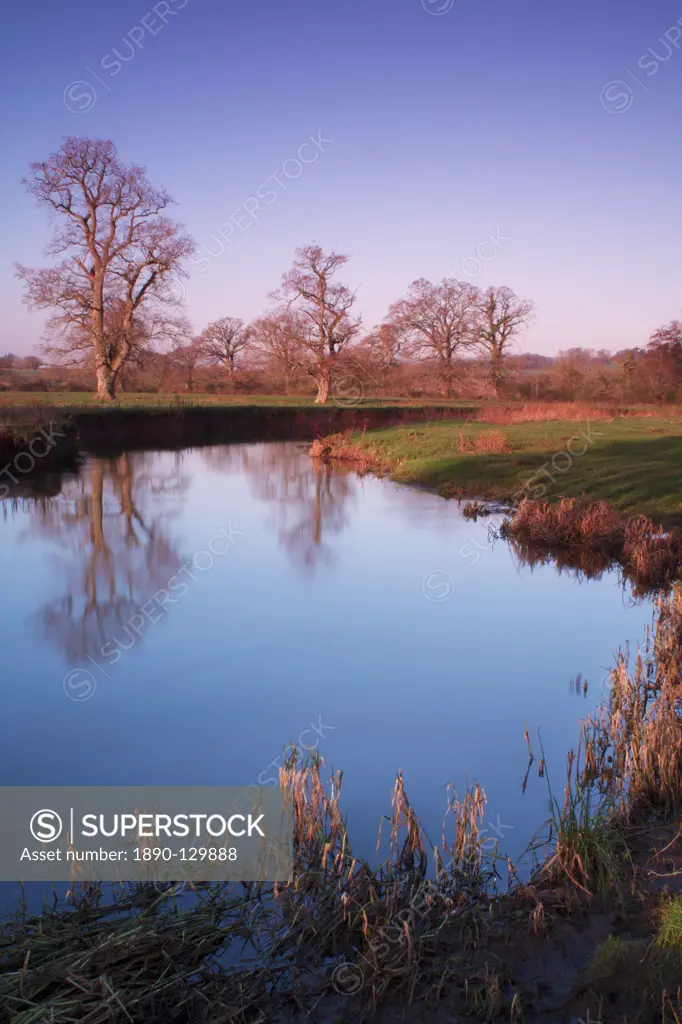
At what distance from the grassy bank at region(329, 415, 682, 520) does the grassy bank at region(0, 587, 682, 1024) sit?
1159 centimetres

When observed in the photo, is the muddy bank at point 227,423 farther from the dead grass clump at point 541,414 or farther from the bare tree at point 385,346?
the bare tree at point 385,346

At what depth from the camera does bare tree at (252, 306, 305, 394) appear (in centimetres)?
5125

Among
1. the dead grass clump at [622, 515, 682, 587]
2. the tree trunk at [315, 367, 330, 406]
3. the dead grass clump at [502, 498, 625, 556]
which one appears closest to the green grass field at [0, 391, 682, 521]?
the dead grass clump at [502, 498, 625, 556]

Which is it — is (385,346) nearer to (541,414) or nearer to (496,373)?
(496,373)

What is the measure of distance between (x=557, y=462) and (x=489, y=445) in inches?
141

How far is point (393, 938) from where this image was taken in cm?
369

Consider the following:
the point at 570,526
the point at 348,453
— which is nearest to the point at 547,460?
the point at 570,526

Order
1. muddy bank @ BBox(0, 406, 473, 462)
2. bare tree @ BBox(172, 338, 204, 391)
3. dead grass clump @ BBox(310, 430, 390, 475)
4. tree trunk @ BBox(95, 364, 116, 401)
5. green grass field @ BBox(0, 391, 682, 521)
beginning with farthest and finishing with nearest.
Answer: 1. bare tree @ BBox(172, 338, 204, 391)
2. tree trunk @ BBox(95, 364, 116, 401)
3. muddy bank @ BBox(0, 406, 473, 462)
4. dead grass clump @ BBox(310, 430, 390, 475)
5. green grass field @ BBox(0, 391, 682, 521)

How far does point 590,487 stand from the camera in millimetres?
17516

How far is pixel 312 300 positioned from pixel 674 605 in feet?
149

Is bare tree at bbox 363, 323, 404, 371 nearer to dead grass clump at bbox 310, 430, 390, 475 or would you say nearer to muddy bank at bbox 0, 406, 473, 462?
muddy bank at bbox 0, 406, 473, 462

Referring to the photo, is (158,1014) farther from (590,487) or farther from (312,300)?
(312,300)

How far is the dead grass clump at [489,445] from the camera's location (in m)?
24.2

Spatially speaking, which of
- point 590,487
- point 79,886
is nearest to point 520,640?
point 79,886
